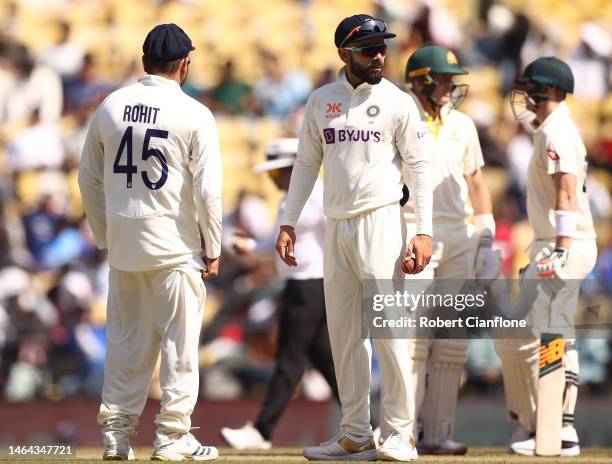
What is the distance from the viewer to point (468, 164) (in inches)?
346

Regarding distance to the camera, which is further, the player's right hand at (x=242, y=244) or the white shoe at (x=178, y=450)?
the player's right hand at (x=242, y=244)

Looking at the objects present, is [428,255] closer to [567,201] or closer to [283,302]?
[567,201]

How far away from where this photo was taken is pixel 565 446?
8461 millimetres

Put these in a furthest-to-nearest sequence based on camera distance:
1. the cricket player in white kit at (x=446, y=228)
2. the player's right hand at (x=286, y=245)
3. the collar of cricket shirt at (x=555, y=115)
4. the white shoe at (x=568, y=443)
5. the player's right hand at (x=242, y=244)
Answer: the player's right hand at (x=242, y=244) < the cricket player in white kit at (x=446, y=228) < the collar of cricket shirt at (x=555, y=115) < the white shoe at (x=568, y=443) < the player's right hand at (x=286, y=245)

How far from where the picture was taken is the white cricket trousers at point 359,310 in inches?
287

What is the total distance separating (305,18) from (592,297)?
20.3ft

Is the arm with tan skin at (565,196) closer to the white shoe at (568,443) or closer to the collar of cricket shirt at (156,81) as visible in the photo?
the white shoe at (568,443)

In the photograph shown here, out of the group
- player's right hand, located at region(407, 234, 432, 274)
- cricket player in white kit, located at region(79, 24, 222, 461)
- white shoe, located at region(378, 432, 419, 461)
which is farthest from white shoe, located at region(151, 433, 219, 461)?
player's right hand, located at region(407, 234, 432, 274)

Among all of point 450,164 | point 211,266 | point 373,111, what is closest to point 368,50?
point 373,111

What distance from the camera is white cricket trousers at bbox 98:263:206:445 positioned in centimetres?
723

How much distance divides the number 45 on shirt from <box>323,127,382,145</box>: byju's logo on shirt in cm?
87

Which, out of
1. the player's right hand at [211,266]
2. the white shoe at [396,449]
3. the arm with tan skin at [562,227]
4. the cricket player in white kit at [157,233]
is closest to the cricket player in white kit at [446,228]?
the arm with tan skin at [562,227]

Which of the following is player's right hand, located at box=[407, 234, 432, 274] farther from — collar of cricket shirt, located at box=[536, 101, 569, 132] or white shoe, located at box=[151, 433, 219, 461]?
collar of cricket shirt, located at box=[536, 101, 569, 132]

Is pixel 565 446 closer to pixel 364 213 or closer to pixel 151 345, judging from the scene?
pixel 364 213
